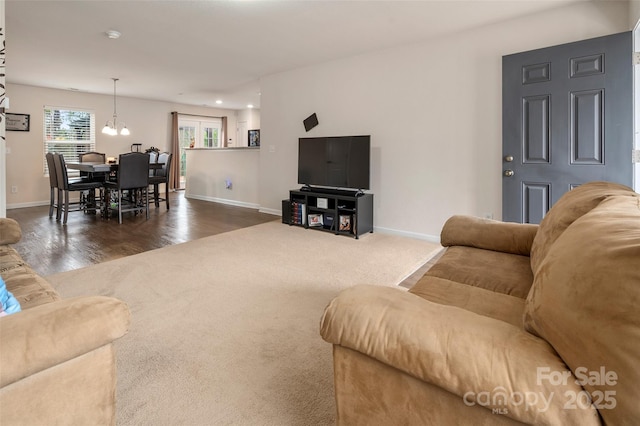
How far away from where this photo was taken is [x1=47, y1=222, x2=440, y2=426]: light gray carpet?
4.66 ft

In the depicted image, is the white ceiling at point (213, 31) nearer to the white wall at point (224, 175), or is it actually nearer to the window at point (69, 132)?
the window at point (69, 132)

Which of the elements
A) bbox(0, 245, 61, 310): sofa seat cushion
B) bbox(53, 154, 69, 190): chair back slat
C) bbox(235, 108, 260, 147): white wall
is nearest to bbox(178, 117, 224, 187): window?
bbox(235, 108, 260, 147): white wall

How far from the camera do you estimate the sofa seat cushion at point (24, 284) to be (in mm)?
1334

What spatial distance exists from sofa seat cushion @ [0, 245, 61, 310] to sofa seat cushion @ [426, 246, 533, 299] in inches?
67.0

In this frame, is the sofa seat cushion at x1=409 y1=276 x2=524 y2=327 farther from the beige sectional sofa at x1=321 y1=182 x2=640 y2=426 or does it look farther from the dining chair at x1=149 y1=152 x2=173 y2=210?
the dining chair at x1=149 y1=152 x2=173 y2=210

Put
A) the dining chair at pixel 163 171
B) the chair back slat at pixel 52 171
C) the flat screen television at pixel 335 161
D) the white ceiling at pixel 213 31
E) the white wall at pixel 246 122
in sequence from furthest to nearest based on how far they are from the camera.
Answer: the white wall at pixel 246 122
the dining chair at pixel 163 171
the chair back slat at pixel 52 171
the flat screen television at pixel 335 161
the white ceiling at pixel 213 31

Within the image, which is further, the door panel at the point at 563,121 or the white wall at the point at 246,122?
the white wall at the point at 246,122

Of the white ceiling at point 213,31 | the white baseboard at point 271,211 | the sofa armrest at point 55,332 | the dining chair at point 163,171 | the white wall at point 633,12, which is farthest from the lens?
the dining chair at point 163,171

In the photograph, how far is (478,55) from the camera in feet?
12.3

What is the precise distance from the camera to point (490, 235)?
2.02 metres

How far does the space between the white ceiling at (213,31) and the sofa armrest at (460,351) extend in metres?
3.18

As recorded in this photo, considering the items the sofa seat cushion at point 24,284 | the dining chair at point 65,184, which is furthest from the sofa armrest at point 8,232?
the dining chair at point 65,184

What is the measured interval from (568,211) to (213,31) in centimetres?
398

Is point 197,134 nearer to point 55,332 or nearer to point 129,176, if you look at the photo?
point 129,176
